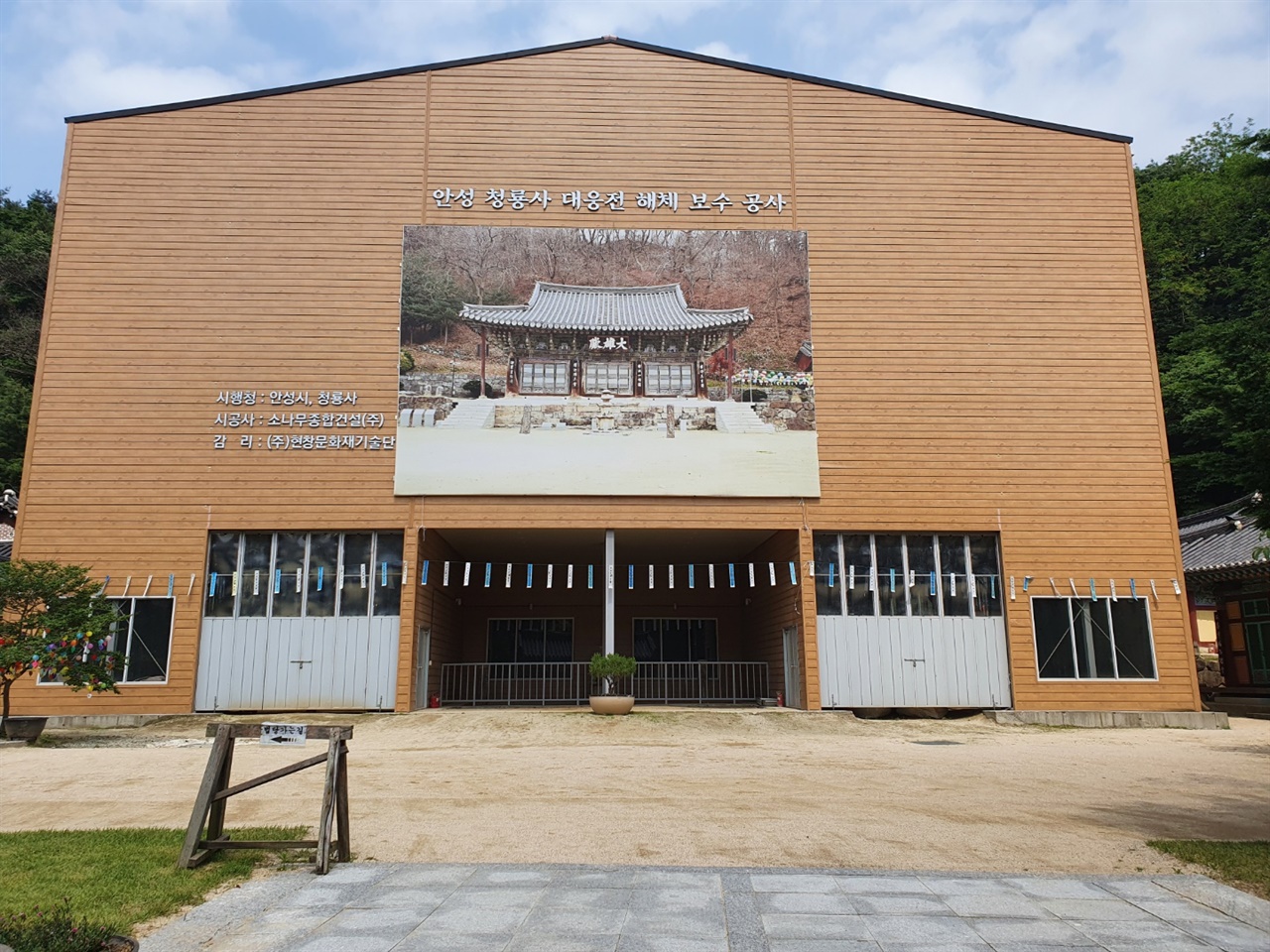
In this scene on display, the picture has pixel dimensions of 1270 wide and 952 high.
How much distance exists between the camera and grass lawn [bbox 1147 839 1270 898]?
5613mm

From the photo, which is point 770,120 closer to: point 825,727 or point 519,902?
point 825,727

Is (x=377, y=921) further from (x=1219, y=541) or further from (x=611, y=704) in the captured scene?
(x=1219, y=541)

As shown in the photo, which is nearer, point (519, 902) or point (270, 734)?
point (519, 902)

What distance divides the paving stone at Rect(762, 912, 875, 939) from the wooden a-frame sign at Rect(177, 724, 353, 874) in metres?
2.81

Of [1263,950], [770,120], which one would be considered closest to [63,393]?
[770,120]

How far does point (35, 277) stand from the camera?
99.8 ft

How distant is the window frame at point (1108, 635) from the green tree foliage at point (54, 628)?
15.6 m

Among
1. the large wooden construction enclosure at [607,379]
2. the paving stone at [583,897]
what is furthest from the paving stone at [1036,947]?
the large wooden construction enclosure at [607,379]

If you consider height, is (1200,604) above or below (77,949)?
above

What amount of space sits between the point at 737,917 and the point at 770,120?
56.4 feet

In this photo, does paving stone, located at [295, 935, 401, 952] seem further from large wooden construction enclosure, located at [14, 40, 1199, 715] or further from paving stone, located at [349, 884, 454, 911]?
large wooden construction enclosure, located at [14, 40, 1199, 715]

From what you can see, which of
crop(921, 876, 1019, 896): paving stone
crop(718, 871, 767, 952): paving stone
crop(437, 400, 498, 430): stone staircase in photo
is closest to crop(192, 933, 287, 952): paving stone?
crop(718, 871, 767, 952): paving stone

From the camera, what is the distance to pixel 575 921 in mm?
4828

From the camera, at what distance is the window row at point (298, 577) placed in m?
17.0
